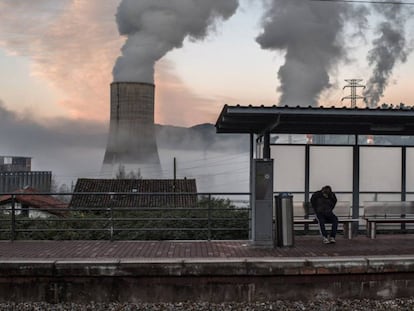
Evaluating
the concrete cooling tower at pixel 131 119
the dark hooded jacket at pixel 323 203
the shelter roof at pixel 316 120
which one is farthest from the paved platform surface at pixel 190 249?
the concrete cooling tower at pixel 131 119

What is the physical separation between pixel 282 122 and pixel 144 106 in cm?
3069

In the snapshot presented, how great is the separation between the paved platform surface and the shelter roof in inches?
93.8

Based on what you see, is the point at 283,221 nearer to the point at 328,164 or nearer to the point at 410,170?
the point at 328,164

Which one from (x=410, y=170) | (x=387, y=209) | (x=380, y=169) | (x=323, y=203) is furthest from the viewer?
(x=410, y=170)

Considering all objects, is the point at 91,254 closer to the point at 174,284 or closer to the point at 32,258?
the point at 32,258

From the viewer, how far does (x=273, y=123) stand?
9586mm

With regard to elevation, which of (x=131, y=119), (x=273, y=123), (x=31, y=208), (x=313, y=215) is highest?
(x=131, y=119)

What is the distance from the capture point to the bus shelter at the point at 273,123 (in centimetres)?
879

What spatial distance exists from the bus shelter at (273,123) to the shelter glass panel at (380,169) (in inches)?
40.0

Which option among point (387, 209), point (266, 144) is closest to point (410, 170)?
point (387, 209)

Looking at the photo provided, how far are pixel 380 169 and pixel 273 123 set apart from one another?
13.2ft

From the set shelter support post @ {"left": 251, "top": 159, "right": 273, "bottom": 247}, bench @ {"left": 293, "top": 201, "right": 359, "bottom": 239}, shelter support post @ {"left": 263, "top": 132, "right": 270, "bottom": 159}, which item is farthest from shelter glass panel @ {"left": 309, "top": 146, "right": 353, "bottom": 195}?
shelter support post @ {"left": 251, "top": 159, "right": 273, "bottom": 247}

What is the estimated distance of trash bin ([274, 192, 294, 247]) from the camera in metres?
9.27

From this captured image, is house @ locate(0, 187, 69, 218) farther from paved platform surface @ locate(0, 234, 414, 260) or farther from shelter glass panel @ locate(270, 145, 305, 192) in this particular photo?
shelter glass panel @ locate(270, 145, 305, 192)
